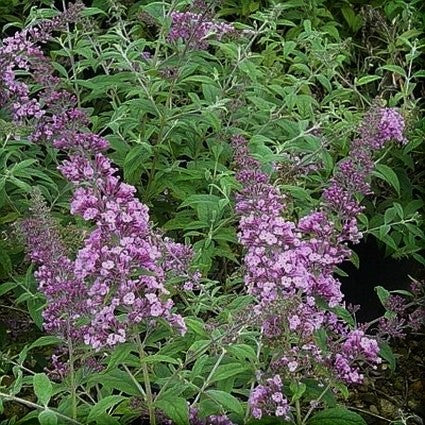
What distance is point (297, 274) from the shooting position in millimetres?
1503

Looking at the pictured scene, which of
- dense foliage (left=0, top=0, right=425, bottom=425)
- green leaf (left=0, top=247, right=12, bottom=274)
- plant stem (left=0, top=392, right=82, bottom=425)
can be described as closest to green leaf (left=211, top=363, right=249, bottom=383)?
dense foliage (left=0, top=0, right=425, bottom=425)

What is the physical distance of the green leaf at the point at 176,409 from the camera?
57.7 inches

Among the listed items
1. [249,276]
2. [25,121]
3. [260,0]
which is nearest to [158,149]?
[25,121]

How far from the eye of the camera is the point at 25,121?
2.17 metres

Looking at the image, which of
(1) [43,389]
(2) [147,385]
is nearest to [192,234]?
(2) [147,385]

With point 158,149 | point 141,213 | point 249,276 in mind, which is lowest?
point 158,149

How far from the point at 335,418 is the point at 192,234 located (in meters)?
0.56

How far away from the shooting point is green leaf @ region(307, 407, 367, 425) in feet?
5.32

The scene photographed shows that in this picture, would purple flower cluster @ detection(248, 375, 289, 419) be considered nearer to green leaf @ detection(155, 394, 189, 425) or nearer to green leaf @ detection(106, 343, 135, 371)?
green leaf @ detection(155, 394, 189, 425)

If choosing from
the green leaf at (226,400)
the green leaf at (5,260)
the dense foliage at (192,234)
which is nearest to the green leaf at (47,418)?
the dense foliage at (192,234)

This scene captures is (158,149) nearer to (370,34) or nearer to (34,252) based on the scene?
(34,252)

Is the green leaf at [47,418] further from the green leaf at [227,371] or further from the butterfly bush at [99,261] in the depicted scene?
the green leaf at [227,371]

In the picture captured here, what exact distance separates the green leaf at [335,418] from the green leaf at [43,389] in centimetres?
47

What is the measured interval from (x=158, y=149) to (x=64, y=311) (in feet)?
2.49
